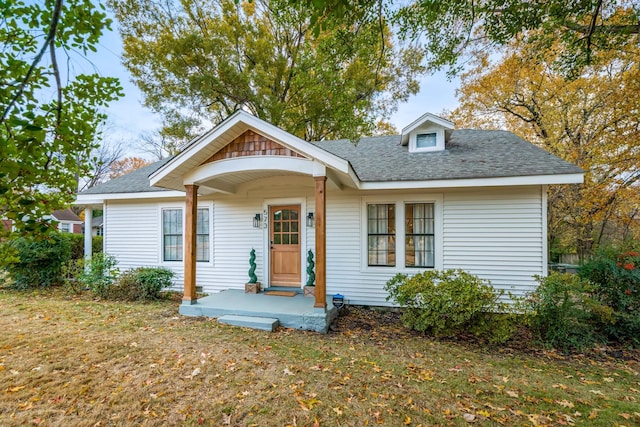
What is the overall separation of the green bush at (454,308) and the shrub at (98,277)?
23.5ft

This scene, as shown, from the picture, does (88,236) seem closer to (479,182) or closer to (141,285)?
(141,285)

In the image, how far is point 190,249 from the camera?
20.5ft

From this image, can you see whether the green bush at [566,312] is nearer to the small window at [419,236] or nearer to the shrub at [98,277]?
the small window at [419,236]

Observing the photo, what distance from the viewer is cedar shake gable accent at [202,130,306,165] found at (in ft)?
19.0

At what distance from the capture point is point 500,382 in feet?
12.1

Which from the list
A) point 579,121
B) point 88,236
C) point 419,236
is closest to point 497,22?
point 419,236

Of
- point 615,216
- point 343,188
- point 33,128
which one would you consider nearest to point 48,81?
point 33,128

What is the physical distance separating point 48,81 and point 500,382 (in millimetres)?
5155

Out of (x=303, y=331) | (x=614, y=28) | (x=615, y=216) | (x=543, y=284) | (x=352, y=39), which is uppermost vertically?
(x=614, y=28)

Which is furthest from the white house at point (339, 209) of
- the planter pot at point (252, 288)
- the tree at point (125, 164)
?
→ the tree at point (125, 164)

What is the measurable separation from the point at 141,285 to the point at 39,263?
13.3 feet

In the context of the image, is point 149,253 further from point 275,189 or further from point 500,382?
point 500,382

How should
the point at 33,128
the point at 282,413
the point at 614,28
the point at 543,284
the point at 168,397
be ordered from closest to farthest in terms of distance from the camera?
the point at 33,128 < the point at 282,413 < the point at 168,397 < the point at 543,284 < the point at 614,28

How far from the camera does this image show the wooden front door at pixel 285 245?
7832 millimetres
